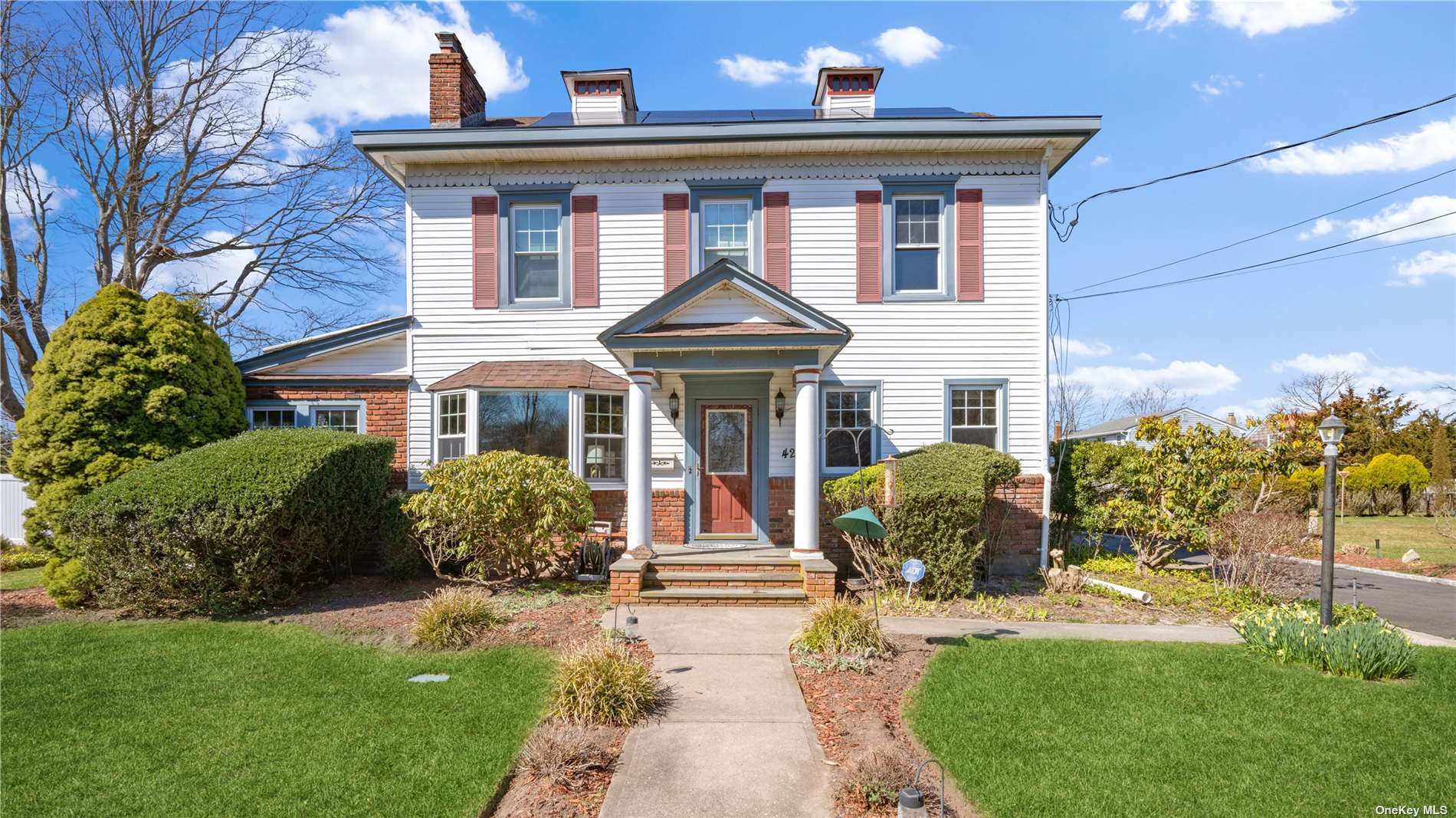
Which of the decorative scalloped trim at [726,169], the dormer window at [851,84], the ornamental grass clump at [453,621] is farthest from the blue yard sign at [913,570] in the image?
the dormer window at [851,84]

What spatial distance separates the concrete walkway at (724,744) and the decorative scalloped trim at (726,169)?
7.30 m

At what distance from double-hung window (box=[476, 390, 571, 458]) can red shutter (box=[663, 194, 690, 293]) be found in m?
2.55

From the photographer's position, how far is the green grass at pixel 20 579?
10023 mm

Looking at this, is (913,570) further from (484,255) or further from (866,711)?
(484,255)

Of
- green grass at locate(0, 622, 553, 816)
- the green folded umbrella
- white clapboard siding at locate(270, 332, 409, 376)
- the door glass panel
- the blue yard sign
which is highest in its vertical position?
white clapboard siding at locate(270, 332, 409, 376)

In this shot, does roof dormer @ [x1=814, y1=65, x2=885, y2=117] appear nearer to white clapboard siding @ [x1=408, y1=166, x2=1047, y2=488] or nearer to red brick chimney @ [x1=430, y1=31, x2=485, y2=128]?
white clapboard siding @ [x1=408, y1=166, x2=1047, y2=488]

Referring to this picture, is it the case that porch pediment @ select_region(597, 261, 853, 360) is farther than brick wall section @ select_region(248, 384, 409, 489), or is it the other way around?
brick wall section @ select_region(248, 384, 409, 489)

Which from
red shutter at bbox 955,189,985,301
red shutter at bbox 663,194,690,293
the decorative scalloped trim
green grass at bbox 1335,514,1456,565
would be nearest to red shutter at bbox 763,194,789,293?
the decorative scalloped trim

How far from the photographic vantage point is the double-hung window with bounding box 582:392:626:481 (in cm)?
1073

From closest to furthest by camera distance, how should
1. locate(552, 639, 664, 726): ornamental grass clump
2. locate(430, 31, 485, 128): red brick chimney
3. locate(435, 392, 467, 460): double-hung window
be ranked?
1. locate(552, 639, 664, 726): ornamental grass clump
2. locate(435, 392, 467, 460): double-hung window
3. locate(430, 31, 485, 128): red brick chimney

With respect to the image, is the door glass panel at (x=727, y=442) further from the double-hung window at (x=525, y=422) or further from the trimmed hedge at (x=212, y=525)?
the trimmed hedge at (x=212, y=525)

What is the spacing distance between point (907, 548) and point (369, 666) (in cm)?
604

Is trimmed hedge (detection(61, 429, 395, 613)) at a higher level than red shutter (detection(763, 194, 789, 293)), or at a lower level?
lower

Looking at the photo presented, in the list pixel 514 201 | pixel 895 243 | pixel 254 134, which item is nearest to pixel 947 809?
pixel 895 243
